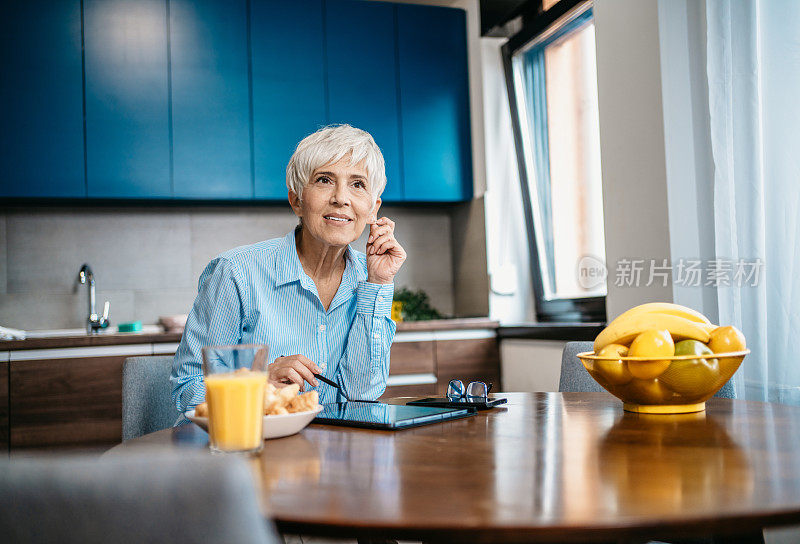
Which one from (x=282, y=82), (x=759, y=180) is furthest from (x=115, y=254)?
(x=759, y=180)

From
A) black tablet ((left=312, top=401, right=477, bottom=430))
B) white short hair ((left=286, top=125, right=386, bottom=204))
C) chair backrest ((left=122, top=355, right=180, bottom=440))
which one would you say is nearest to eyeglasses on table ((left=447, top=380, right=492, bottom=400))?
black tablet ((left=312, top=401, right=477, bottom=430))

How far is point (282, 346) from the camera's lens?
1.61 metres

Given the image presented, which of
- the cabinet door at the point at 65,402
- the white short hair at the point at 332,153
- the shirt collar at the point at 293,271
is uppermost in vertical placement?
the white short hair at the point at 332,153

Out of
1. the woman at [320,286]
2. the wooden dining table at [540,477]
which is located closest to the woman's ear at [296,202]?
the woman at [320,286]

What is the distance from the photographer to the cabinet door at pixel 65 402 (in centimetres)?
288

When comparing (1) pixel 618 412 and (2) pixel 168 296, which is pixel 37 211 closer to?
(2) pixel 168 296

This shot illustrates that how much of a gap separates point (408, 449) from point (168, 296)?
10.3 ft

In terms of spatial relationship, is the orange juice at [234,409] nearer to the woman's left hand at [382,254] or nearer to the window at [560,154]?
the woman's left hand at [382,254]

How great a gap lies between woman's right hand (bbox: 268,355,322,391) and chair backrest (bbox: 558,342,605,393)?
2.69ft

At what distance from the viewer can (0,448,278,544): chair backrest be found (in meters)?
0.47

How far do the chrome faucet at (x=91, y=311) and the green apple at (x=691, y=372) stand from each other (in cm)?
308

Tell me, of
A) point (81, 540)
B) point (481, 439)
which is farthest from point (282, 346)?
point (81, 540)

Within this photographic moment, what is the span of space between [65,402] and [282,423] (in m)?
2.27

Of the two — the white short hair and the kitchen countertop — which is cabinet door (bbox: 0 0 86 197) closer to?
the kitchen countertop
